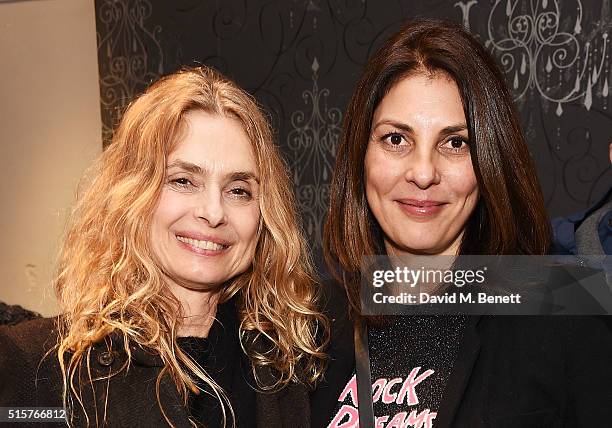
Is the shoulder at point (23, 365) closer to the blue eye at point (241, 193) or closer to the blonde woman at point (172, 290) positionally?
the blonde woman at point (172, 290)

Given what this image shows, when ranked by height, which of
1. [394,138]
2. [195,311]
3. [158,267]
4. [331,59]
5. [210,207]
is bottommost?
[195,311]

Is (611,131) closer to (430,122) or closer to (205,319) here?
(430,122)

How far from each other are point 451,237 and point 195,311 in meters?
0.54

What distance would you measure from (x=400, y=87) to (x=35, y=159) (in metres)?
0.99

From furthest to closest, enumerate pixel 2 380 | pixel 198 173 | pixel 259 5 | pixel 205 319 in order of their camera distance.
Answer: pixel 259 5 → pixel 205 319 → pixel 198 173 → pixel 2 380

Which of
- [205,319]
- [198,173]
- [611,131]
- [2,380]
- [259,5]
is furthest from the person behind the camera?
[259,5]

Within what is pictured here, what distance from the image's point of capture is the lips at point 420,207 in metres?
1.49

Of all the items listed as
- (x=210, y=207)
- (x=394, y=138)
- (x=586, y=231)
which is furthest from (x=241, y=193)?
(x=586, y=231)

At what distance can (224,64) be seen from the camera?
88.8 inches

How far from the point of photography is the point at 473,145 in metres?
1.45

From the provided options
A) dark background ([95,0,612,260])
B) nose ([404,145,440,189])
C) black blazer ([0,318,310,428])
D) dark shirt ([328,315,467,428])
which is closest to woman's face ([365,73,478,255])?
nose ([404,145,440,189])

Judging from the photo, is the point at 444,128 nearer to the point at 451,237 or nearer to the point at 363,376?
the point at 451,237

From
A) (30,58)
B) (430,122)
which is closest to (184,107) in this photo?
(430,122)

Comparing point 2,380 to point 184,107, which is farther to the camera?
point 184,107
